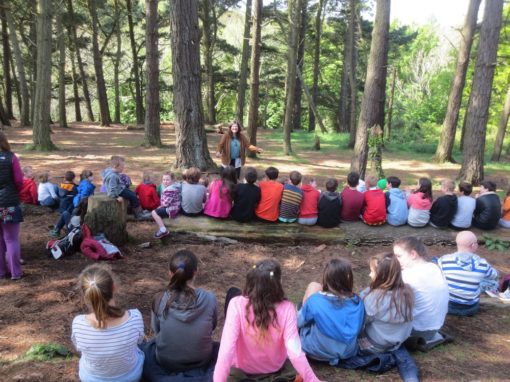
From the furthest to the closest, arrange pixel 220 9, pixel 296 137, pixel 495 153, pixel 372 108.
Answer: pixel 220 9, pixel 296 137, pixel 495 153, pixel 372 108

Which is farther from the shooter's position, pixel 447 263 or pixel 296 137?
pixel 296 137

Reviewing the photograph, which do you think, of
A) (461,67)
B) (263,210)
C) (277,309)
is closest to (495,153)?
(461,67)

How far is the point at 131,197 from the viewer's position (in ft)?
21.7

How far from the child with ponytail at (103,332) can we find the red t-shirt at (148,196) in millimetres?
4244

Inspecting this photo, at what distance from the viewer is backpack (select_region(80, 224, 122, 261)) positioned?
552 cm

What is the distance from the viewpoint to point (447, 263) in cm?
436

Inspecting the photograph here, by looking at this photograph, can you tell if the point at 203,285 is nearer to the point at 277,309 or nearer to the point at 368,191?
the point at 277,309

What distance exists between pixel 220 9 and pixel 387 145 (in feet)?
47.7

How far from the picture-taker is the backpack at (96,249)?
5523mm

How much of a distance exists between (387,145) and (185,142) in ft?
45.7

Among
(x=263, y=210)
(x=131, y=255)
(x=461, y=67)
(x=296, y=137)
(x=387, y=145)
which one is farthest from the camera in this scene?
(x=296, y=137)

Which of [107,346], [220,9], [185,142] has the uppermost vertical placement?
[220,9]

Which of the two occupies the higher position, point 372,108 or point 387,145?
point 372,108

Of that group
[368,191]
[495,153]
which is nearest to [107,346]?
[368,191]
